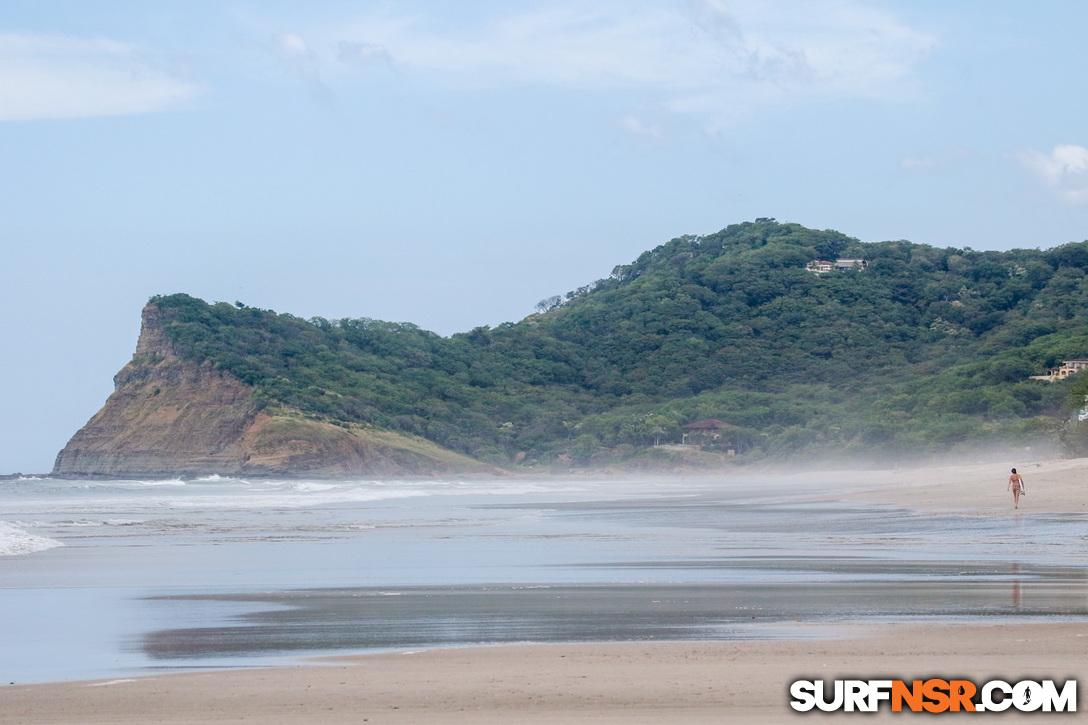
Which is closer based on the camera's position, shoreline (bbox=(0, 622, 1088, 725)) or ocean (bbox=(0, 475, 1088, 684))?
shoreline (bbox=(0, 622, 1088, 725))

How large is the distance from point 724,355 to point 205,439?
172 feet

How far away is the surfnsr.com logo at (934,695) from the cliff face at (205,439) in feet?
268

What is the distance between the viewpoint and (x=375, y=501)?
139 ft

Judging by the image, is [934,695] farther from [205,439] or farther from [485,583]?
[205,439]

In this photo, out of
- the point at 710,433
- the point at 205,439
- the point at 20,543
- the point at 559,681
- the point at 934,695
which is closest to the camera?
the point at 934,695

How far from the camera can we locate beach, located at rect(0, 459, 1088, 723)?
23.0ft

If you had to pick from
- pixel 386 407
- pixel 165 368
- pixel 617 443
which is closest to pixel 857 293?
pixel 617 443

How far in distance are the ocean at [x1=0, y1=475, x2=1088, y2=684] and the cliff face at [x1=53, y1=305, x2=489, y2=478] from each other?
6382 cm

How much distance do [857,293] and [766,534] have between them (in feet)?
352

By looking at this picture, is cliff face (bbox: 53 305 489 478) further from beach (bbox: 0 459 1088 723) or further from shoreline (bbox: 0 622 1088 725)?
shoreline (bbox: 0 622 1088 725)

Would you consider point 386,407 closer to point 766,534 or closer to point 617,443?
point 617,443

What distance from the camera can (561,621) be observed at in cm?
1036

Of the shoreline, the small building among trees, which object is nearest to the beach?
the shoreline

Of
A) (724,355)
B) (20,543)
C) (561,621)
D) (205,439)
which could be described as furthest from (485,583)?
(724,355)
